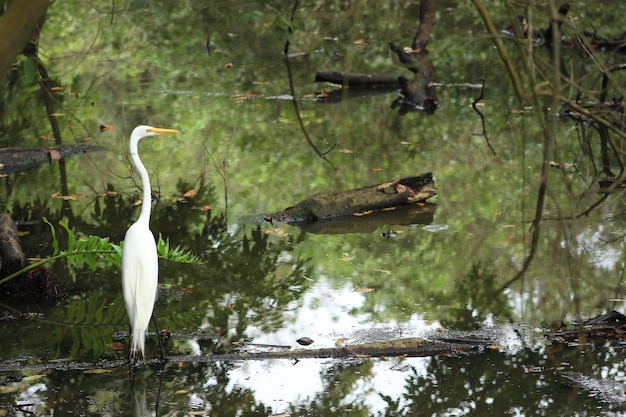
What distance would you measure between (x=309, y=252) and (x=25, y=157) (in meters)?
3.83

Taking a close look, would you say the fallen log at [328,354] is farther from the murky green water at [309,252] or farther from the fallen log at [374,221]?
the fallen log at [374,221]

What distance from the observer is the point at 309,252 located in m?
7.02

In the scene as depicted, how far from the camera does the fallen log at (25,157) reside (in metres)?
9.17

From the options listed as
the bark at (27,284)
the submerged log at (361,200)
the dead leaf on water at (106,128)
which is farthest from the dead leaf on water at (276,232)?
the dead leaf on water at (106,128)

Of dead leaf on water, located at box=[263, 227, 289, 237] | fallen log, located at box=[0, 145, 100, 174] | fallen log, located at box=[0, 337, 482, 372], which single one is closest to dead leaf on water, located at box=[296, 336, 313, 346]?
fallen log, located at box=[0, 337, 482, 372]

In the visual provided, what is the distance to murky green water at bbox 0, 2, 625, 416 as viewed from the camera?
15.9ft

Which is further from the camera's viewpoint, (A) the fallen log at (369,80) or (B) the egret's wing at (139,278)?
(A) the fallen log at (369,80)

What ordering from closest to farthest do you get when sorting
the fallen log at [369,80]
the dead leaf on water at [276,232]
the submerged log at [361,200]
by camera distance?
the dead leaf on water at [276,232]
the submerged log at [361,200]
the fallen log at [369,80]

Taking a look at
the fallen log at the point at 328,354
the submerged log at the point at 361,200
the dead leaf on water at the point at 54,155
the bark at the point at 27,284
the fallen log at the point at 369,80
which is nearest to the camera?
the fallen log at the point at 328,354

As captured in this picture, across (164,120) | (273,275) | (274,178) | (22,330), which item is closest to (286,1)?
(164,120)

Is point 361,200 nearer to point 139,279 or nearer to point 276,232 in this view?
point 276,232

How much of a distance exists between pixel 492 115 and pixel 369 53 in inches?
159

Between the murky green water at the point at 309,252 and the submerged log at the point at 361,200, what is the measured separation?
0.22 metres

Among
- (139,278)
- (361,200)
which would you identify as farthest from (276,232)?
(139,278)
